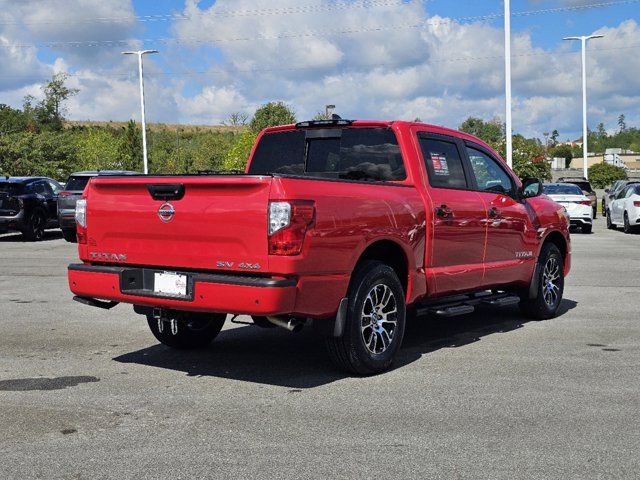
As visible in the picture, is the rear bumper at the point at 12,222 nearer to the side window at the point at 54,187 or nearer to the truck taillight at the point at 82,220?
the side window at the point at 54,187

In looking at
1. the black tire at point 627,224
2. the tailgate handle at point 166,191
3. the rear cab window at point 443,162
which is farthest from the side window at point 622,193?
the tailgate handle at point 166,191

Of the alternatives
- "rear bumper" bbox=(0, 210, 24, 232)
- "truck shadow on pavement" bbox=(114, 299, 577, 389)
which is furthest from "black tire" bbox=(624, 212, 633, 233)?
"rear bumper" bbox=(0, 210, 24, 232)

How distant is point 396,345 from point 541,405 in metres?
1.37

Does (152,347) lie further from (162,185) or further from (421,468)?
(421,468)

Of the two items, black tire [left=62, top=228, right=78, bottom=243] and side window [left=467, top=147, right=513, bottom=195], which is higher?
side window [left=467, top=147, right=513, bottom=195]

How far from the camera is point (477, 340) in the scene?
7.62m

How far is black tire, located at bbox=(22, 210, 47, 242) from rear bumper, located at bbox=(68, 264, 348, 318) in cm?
1555

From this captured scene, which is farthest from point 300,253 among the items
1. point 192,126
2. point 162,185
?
point 192,126

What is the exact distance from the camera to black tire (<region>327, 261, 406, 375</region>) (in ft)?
19.3

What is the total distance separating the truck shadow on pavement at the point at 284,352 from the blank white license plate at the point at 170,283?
0.81 m

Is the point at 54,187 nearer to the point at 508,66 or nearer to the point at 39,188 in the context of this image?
the point at 39,188

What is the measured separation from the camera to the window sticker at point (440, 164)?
711 cm

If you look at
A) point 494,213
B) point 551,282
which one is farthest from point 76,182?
point 494,213

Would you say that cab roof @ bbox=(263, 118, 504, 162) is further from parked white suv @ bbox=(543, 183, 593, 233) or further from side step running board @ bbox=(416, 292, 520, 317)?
parked white suv @ bbox=(543, 183, 593, 233)
